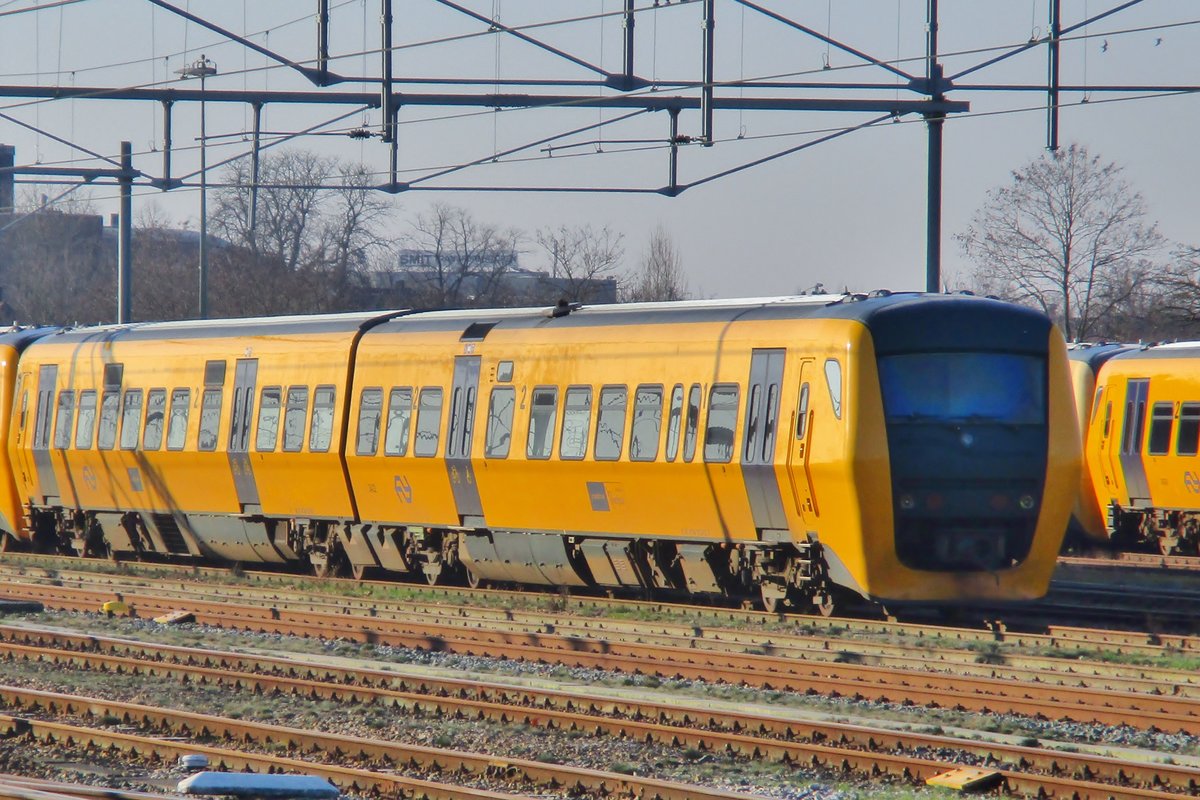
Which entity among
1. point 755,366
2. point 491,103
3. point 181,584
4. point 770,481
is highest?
point 491,103

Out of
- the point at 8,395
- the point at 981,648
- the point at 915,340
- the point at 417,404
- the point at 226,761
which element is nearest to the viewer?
the point at 226,761

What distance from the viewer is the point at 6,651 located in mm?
15984

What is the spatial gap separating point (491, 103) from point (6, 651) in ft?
28.4

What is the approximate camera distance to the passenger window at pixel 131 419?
2456 cm

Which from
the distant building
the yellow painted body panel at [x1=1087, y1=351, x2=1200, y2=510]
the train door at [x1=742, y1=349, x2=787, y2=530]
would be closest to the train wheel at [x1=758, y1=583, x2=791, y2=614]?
the train door at [x1=742, y1=349, x2=787, y2=530]

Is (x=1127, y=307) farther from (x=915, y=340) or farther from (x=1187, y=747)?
(x=1187, y=747)

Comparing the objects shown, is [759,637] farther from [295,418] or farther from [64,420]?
[64,420]

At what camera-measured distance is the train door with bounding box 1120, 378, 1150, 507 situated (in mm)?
26641

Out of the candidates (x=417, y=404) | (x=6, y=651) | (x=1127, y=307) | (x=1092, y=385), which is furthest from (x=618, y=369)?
(x=1127, y=307)

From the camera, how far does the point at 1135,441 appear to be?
2670cm

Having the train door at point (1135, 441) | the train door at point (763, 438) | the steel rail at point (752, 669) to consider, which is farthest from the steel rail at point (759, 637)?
the train door at point (1135, 441)

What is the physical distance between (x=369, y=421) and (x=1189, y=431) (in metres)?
12.1

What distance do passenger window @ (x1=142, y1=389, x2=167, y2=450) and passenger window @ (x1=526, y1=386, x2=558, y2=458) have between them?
6994mm

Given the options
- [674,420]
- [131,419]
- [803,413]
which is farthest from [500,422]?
[131,419]
